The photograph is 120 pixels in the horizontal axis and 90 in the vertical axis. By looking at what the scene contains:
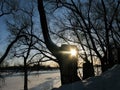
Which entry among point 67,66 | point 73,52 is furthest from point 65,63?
point 73,52

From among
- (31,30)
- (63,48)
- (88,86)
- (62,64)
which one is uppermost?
(31,30)

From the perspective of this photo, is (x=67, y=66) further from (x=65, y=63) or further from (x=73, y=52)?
(x=73, y=52)

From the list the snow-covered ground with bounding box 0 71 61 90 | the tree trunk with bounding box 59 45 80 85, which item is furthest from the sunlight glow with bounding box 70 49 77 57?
the snow-covered ground with bounding box 0 71 61 90

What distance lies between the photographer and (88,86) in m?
7.27

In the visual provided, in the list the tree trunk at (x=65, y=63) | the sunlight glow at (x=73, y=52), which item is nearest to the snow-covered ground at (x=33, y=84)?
the tree trunk at (x=65, y=63)

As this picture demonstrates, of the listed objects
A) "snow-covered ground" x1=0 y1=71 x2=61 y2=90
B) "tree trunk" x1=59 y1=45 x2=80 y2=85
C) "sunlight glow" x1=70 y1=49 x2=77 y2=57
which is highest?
"sunlight glow" x1=70 y1=49 x2=77 y2=57

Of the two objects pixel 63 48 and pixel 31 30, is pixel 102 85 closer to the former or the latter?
pixel 63 48

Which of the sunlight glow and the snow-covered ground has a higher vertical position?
the sunlight glow

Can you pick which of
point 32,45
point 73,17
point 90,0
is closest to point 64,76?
point 90,0

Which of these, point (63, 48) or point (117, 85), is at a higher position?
point (63, 48)

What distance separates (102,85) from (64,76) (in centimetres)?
258

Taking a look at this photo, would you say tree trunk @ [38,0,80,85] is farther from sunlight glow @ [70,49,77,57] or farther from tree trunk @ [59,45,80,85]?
sunlight glow @ [70,49,77,57]

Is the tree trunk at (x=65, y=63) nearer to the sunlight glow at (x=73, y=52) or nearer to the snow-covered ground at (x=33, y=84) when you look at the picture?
the sunlight glow at (x=73, y=52)

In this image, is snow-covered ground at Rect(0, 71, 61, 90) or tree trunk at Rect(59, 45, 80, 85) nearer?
tree trunk at Rect(59, 45, 80, 85)
